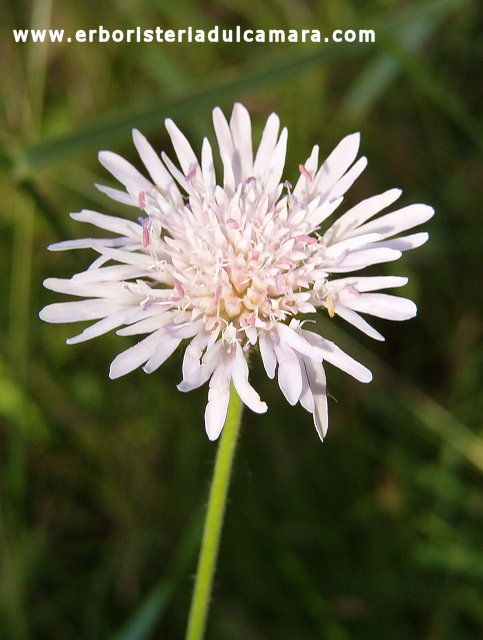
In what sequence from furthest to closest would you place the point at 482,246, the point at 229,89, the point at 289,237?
the point at 482,246, the point at 229,89, the point at 289,237

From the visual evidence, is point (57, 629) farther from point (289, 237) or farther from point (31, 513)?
point (289, 237)

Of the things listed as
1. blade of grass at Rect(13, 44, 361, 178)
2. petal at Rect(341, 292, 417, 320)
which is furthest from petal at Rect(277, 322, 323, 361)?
blade of grass at Rect(13, 44, 361, 178)

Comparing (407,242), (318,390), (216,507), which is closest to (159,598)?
(216,507)

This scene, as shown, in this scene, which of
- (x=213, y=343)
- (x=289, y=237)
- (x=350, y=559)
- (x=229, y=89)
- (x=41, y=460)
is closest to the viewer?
(x=213, y=343)

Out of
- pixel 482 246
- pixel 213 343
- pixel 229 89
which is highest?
pixel 229 89

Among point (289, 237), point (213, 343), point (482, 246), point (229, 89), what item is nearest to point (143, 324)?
point (213, 343)

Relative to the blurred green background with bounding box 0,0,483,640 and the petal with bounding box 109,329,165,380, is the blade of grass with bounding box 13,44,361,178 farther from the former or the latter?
the petal with bounding box 109,329,165,380

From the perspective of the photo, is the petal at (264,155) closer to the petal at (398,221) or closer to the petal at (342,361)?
the petal at (398,221)
